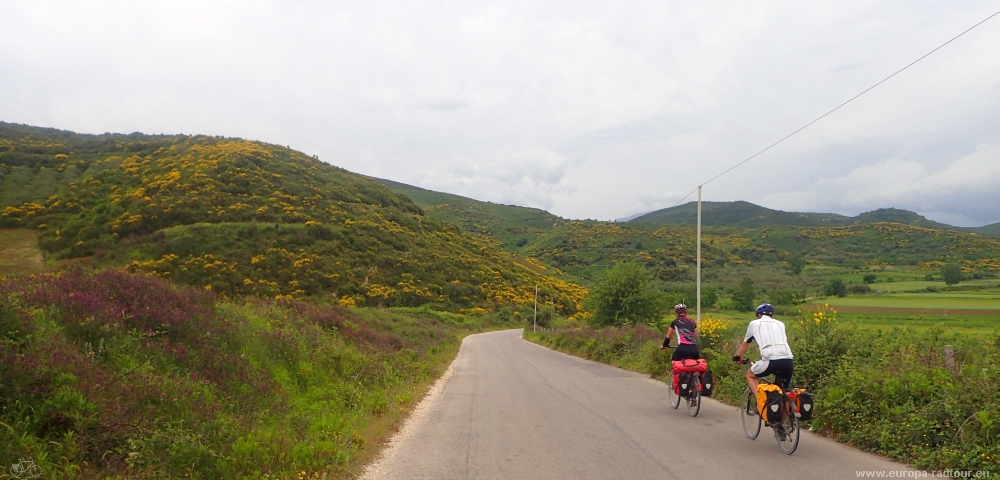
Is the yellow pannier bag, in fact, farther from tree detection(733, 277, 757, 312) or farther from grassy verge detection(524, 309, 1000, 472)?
tree detection(733, 277, 757, 312)

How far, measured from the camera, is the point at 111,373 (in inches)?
265

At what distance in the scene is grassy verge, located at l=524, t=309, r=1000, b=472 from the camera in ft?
21.3

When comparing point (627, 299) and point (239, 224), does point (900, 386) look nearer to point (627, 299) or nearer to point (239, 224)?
point (627, 299)

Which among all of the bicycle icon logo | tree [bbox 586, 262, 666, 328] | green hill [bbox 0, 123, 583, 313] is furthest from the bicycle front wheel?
green hill [bbox 0, 123, 583, 313]

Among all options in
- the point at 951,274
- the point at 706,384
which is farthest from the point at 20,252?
the point at 951,274

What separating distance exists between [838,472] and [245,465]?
6628 mm

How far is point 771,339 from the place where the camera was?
793cm

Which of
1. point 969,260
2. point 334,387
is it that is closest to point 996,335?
point 334,387

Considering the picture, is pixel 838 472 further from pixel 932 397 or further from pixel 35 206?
pixel 35 206

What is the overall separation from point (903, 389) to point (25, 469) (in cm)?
987

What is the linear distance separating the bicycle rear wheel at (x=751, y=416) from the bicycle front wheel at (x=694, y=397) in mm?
1842

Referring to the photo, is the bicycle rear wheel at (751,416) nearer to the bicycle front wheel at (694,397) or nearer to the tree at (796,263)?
the bicycle front wheel at (694,397)

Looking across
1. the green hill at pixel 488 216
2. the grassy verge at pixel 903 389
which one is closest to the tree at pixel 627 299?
the grassy verge at pixel 903 389

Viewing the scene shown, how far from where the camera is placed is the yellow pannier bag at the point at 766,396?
7567mm
